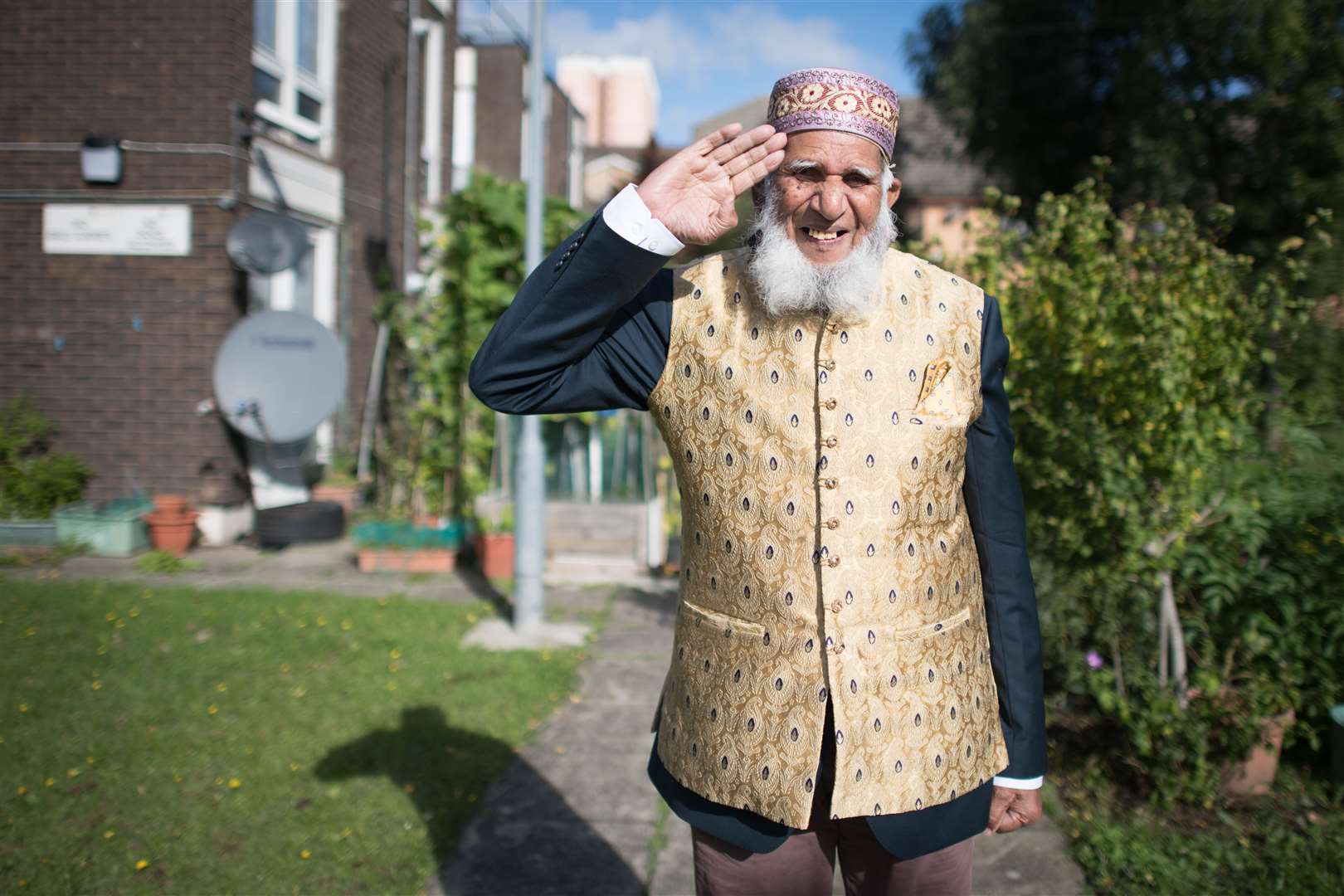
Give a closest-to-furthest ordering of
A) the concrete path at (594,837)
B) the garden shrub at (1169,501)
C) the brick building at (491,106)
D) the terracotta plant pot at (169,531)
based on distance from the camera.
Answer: the concrete path at (594,837) → the garden shrub at (1169,501) → the terracotta plant pot at (169,531) → the brick building at (491,106)

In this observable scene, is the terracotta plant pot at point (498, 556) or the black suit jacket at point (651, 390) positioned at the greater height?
the black suit jacket at point (651, 390)

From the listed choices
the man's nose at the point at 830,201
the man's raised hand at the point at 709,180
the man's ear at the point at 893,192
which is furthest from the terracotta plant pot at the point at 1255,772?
the man's raised hand at the point at 709,180

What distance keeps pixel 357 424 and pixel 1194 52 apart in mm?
9142

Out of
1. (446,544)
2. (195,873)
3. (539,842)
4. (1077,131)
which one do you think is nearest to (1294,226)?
(1077,131)

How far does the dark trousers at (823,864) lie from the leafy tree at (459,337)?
6495mm

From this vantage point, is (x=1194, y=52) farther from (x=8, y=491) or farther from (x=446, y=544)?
(x=8, y=491)

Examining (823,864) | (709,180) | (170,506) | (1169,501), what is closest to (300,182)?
(170,506)

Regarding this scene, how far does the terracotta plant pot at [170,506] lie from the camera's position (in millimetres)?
8109

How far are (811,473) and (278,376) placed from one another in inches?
288

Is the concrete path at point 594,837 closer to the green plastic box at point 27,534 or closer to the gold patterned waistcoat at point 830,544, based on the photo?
the gold patterned waistcoat at point 830,544

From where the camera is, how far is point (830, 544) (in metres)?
1.74

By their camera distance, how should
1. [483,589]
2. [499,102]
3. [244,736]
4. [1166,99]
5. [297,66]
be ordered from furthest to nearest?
[499,102]
[297,66]
[1166,99]
[483,589]
[244,736]

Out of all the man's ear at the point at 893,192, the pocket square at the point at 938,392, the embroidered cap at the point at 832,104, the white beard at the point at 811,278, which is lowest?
the pocket square at the point at 938,392

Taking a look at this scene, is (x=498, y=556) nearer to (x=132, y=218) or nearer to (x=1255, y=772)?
(x=132, y=218)
